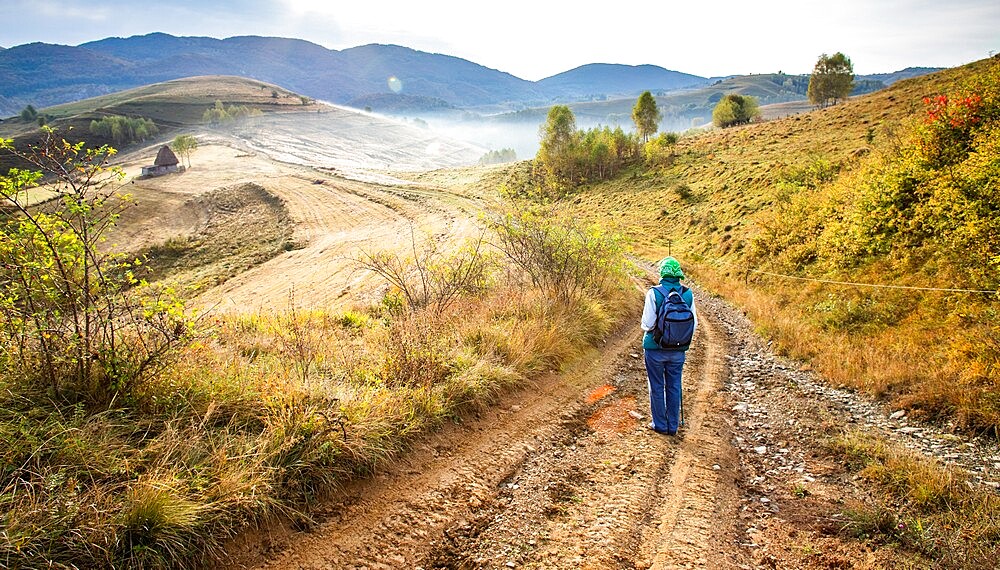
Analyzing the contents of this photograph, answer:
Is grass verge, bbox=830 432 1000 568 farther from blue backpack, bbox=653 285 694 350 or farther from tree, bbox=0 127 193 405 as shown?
tree, bbox=0 127 193 405

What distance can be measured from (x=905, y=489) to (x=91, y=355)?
867cm

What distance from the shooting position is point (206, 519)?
137 inches

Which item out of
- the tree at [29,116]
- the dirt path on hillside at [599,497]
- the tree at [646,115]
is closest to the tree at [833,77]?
the tree at [646,115]

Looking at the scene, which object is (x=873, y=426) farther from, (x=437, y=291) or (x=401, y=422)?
(x=437, y=291)

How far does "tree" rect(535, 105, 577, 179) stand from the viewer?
204ft

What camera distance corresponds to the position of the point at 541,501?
15.5 feet

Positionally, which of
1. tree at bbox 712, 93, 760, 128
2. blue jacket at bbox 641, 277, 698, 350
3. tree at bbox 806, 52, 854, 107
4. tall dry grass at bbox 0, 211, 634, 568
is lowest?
tall dry grass at bbox 0, 211, 634, 568

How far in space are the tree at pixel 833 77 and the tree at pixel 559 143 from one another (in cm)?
5218

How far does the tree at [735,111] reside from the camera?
267ft

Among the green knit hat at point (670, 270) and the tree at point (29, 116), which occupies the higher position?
the tree at point (29, 116)

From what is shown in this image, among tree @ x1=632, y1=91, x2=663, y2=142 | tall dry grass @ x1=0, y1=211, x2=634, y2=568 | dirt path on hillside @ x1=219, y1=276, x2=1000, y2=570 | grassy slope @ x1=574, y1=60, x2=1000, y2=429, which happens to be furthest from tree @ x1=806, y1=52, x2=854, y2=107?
tall dry grass @ x1=0, y1=211, x2=634, y2=568

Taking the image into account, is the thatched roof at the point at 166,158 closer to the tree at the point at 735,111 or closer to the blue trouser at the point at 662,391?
the blue trouser at the point at 662,391

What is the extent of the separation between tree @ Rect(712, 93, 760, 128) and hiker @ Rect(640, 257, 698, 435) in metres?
89.6

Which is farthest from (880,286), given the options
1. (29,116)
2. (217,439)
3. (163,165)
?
(29,116)
